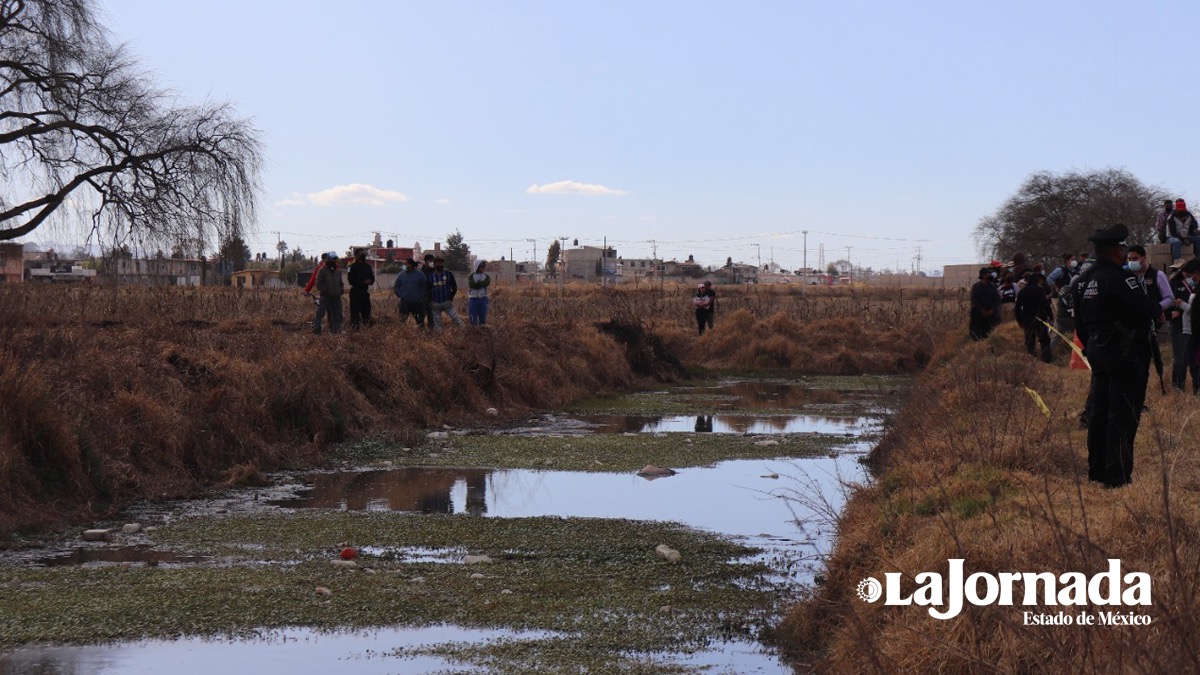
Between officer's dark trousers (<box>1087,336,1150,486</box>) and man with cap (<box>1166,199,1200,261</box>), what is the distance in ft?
50.3

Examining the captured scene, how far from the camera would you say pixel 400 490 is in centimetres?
1320

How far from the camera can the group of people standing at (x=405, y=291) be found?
2281 cm

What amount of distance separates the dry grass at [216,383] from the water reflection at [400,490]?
861 millimetres

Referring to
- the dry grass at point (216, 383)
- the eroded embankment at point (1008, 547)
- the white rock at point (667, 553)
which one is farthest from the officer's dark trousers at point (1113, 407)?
the dry grass at point (216, 383)

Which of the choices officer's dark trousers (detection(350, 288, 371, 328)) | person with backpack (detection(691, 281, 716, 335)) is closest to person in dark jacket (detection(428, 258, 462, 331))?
officer's dark trousers (detection(350, 288, 371, 328))

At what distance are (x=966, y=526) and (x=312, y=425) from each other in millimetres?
9737

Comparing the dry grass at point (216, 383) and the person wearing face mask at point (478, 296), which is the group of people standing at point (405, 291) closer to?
the person wearing face mask at point (478, 296)

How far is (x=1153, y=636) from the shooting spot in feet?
16.2

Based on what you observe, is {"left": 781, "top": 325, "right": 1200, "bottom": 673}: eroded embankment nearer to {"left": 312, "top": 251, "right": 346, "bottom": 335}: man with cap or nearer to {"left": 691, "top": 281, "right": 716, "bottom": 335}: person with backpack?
{"left": 312, "top": 251, "right": 346, "bottom": 335}: man with cap

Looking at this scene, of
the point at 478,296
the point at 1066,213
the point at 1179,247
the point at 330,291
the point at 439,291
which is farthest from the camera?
the point at 1066,213

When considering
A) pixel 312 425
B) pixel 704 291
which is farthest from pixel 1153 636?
pixel 704 291

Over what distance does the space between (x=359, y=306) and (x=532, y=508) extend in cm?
1225

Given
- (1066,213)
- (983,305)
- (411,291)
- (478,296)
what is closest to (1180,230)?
(983,305)

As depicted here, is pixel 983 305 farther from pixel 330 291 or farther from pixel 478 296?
pixel 330 291
